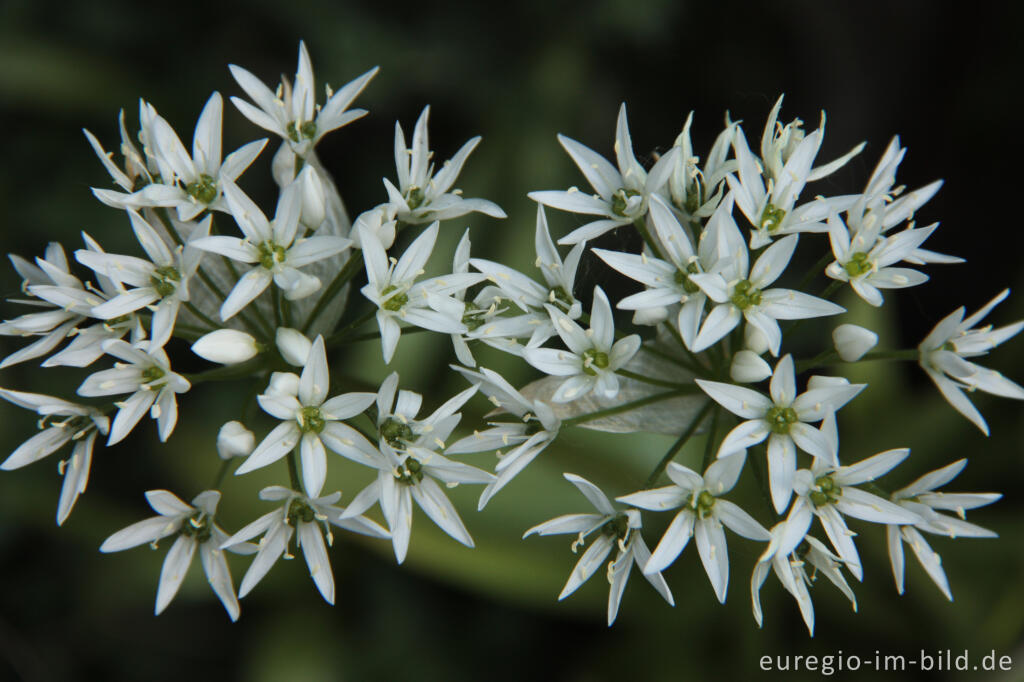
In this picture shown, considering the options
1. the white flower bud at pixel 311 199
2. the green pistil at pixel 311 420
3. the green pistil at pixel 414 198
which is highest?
the green pistil at pixel 414 198

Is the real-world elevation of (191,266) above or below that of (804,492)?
above

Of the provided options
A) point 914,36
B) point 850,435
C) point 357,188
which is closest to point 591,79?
point 357,188

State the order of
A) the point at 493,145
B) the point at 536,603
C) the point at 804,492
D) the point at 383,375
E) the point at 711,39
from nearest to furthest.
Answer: the point at 804,492 → the point at 536,603 → the point at 383,375 → the point at 493,145 → the point at 711,39

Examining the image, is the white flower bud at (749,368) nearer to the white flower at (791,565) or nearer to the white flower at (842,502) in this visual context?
the white flower at (842,502)

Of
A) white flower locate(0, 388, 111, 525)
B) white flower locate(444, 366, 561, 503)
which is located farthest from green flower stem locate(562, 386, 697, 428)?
white flower locate(0, 388, 111, 525)

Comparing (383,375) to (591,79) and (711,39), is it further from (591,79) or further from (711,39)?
(711,39)

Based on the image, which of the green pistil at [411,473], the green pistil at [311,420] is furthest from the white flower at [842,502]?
the green pistil at [311,420]

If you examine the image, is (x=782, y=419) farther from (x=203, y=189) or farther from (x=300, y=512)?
(x=203, y=189)
